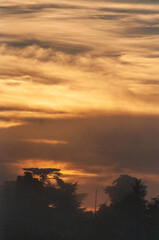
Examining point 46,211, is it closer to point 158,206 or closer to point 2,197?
point 2,197

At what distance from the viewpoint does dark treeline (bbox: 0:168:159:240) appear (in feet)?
502

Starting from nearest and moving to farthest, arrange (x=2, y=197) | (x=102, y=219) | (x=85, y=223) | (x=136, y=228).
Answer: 1. (x=136, y=228)
2. (x=102, y=219)
3. (x=85, y=223)
4. (x=2, y=197)

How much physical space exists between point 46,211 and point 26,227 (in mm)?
11344

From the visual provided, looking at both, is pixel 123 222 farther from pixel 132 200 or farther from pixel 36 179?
pixel 36 179

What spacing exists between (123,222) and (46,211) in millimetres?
32273

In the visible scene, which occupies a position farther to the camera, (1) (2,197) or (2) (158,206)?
(1) (2,197)

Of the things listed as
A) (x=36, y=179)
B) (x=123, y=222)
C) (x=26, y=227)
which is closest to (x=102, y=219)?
Answer: (x=123, y=222)

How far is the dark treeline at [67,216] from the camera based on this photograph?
6024 inches

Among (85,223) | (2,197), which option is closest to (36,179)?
(2,197)

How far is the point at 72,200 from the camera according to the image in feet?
633

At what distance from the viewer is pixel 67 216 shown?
183 metres

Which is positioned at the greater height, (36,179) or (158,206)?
(36,179)

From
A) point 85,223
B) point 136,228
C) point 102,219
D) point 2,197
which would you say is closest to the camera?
point 136,228

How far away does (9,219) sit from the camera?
571ft
